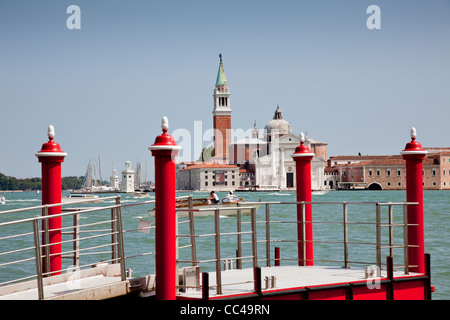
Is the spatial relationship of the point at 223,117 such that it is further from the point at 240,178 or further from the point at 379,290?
the point at 379,290

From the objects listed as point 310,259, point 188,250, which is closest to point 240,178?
point 188,250

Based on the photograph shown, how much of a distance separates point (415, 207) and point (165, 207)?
274 cm

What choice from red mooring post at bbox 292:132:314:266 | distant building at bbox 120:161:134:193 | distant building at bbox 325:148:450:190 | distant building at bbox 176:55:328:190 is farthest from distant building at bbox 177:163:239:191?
red mooring post at bbox 292:132:314:266

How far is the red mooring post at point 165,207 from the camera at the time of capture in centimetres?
443

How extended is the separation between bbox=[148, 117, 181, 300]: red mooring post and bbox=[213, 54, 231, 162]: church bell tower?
4022 inches

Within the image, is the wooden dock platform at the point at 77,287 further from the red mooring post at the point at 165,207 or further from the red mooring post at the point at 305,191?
the red mooring post at the point at 305,191

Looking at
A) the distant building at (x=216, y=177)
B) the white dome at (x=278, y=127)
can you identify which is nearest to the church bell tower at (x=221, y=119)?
the distant building at (x=216, y=177)

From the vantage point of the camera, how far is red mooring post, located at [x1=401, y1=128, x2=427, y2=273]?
607cm

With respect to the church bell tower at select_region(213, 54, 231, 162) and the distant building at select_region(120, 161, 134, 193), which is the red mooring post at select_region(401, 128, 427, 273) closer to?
the church bell tower at select_region(213, 54, 231, 162)

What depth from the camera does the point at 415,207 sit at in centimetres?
609

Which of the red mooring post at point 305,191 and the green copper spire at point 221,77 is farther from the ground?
the green copper spire at point 221,77

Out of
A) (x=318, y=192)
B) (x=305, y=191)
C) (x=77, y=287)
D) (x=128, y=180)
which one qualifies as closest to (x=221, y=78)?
(x=128, y=180)

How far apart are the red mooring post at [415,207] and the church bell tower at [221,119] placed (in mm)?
100486
